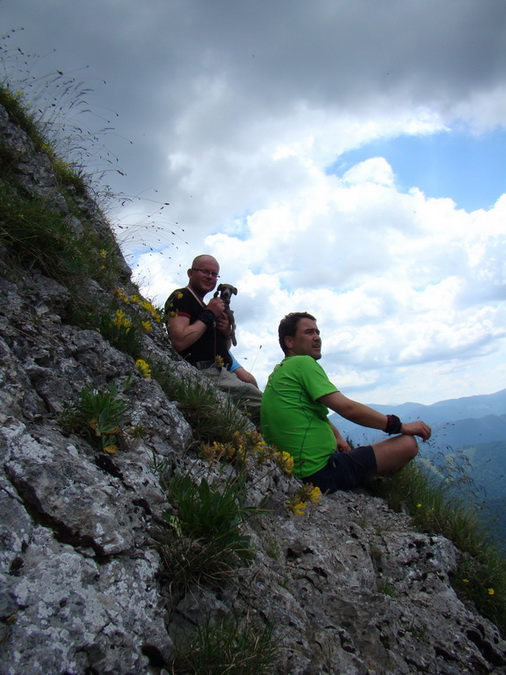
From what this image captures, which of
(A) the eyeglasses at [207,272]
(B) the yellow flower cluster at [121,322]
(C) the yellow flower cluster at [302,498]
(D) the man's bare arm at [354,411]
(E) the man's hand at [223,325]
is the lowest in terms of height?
(C) the yellow flower cluster at [302,498]

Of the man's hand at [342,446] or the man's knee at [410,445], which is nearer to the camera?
the man's knee at [410,445]

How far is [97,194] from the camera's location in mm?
6863

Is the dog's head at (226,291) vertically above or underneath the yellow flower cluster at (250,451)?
above

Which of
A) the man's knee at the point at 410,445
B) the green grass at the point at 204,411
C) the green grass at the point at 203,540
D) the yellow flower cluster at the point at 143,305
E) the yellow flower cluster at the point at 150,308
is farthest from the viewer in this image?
the yellow flower cluster at the point at 150,308

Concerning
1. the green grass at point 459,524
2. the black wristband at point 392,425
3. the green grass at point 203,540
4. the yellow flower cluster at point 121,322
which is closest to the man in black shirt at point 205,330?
the yellow flower cluster at point 121,322

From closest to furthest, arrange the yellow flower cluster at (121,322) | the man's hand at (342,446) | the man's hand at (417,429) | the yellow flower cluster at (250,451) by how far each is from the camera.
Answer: the yellow flower cluster at (250,451) < the yellow flower cluster at (121,322) < the man's hand at (417,429) < the man's hand at (342,446)

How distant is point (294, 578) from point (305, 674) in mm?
797

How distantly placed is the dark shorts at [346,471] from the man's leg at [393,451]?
0.10 meters

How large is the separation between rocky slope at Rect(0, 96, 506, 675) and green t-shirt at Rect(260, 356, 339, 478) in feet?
1.64

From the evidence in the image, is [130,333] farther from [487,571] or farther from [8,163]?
[487,571]

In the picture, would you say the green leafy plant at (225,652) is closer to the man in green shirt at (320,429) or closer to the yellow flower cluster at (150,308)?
the man in green shirt at (320,429)

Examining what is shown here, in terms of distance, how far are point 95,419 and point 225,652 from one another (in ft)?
4.48

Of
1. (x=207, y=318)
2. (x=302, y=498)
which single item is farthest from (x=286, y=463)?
(x=207, y=318)

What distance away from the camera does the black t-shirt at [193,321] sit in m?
5.55
